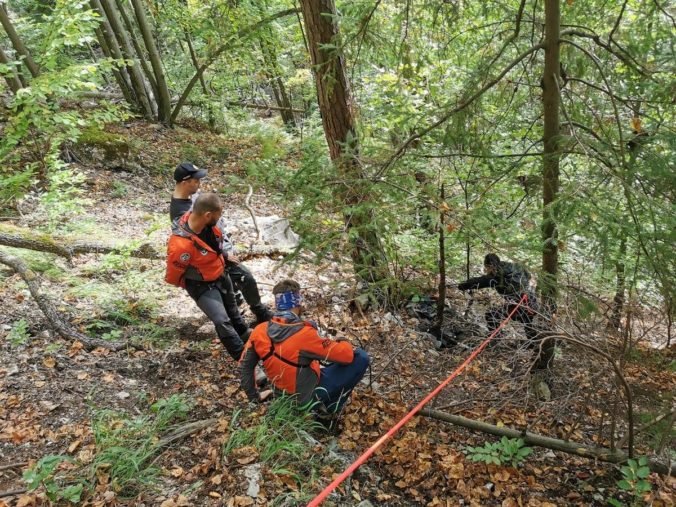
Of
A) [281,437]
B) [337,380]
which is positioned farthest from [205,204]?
[281,437]

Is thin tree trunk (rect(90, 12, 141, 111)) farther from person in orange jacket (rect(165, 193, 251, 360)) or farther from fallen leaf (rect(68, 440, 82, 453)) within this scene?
fallen leaf (rect(68, 440, 82, 453))

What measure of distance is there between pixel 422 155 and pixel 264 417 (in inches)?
113

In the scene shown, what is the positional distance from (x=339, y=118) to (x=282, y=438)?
3815mm

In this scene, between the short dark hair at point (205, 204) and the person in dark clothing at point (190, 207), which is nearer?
the short dark hair at point (205, 204)

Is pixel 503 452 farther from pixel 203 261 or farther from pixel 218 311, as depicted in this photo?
pixel 203 261

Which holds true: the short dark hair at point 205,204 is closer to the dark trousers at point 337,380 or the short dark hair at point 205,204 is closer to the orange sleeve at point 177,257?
the orange sleeve at point 177,257

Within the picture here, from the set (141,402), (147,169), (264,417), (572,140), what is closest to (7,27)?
(147,169)

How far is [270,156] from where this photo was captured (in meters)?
12.9

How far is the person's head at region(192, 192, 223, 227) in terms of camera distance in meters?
4.49

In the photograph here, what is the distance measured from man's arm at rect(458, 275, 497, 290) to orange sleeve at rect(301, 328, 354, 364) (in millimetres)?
3108

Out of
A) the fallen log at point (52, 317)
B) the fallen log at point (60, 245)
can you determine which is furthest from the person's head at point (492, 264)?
the fallen log at point (52, 317)

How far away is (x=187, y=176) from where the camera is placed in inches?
196

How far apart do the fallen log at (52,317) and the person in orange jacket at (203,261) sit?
1.33 meters

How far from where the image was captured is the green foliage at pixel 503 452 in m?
4.19
